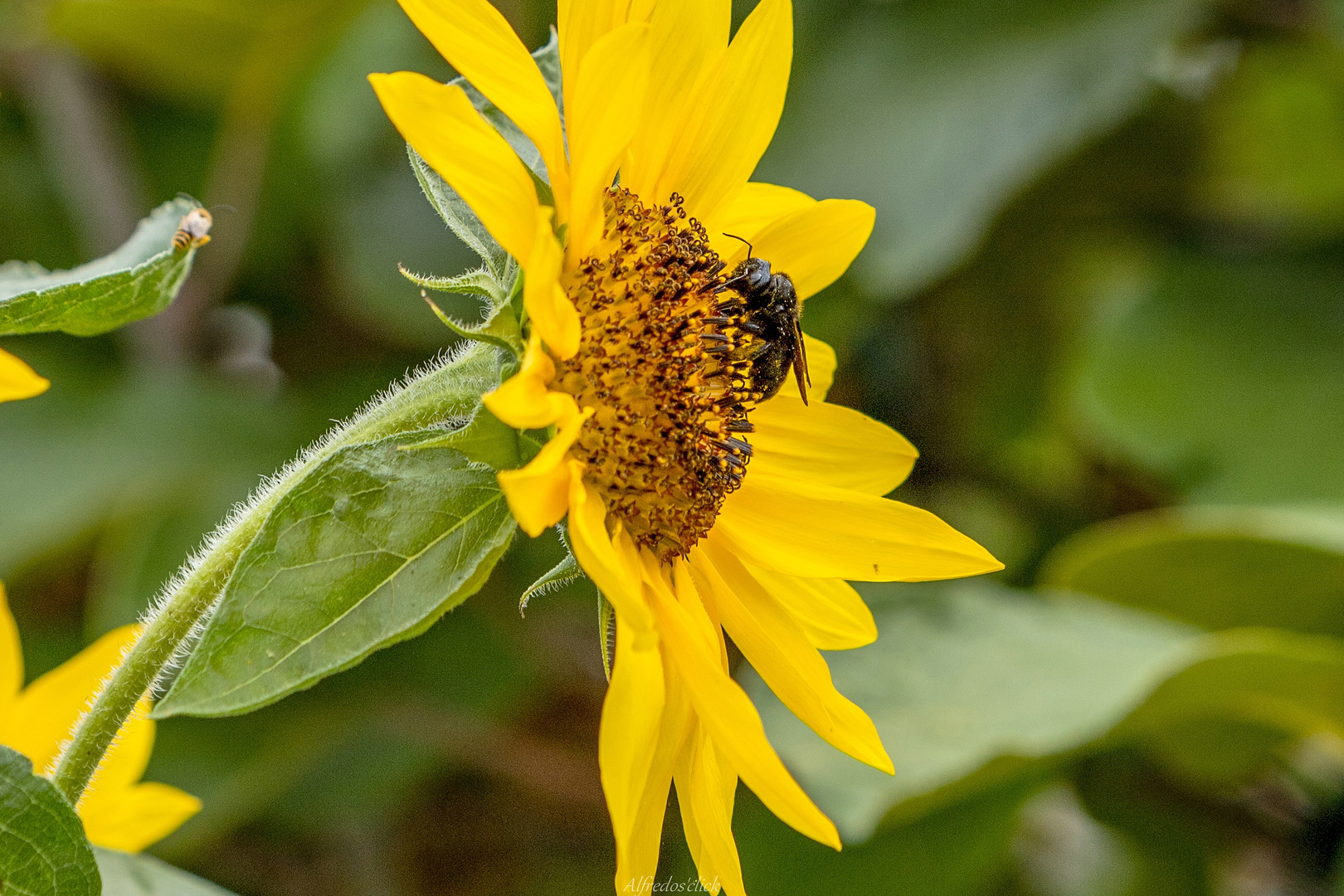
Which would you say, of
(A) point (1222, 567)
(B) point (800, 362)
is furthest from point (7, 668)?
(A) point (1222, 567)

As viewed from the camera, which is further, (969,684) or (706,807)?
(969,684)

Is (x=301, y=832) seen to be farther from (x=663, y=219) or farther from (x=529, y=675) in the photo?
(x=663, y=219)

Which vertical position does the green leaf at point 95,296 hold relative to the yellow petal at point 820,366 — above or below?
above

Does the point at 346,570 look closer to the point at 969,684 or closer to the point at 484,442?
the point at 484,442

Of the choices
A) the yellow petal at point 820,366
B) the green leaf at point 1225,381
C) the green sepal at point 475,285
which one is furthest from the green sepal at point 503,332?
the green leaf at point 1225,381

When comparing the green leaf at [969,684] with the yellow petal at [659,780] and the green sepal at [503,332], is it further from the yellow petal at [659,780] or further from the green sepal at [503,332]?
the green sepal at [503,332]

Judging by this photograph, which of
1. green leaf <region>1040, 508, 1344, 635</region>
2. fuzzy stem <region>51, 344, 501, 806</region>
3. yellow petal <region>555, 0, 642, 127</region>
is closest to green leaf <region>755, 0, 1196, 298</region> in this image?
green leaf <region>1040, 508, 1344, 635</region>


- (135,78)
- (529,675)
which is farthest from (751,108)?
(135,78)
